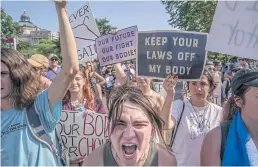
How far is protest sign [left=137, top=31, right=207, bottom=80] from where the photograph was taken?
2.53 meters

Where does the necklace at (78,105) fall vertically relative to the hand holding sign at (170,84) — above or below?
below

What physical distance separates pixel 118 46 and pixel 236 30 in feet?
5.61

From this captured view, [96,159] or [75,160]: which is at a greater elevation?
[96,159]

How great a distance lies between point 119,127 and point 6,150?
627mm

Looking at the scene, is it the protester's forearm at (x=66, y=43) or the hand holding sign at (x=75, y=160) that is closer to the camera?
the protester's forearm at (x=66, y=43)

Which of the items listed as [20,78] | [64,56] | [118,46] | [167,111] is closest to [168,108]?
[167,111]

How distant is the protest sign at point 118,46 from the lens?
138 inches

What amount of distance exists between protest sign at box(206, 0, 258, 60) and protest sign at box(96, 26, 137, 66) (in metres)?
1.50

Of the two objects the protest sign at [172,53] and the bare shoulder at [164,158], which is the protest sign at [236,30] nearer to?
the protest sign at [172,53]

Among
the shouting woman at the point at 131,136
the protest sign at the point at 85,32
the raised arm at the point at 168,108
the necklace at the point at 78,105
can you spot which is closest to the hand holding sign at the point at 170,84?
the raised arm at the point at 168,108

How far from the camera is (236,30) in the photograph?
2.04m

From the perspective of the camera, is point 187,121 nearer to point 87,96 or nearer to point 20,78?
point 87,96

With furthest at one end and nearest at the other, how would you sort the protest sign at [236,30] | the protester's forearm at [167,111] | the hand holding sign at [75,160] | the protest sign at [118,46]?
the protest sign at [118,46] < the hand holding sign at [75,160] < the protester's forearm at [167,111] < the protest sign at [236,30]

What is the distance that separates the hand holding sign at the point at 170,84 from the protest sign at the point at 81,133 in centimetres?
57
